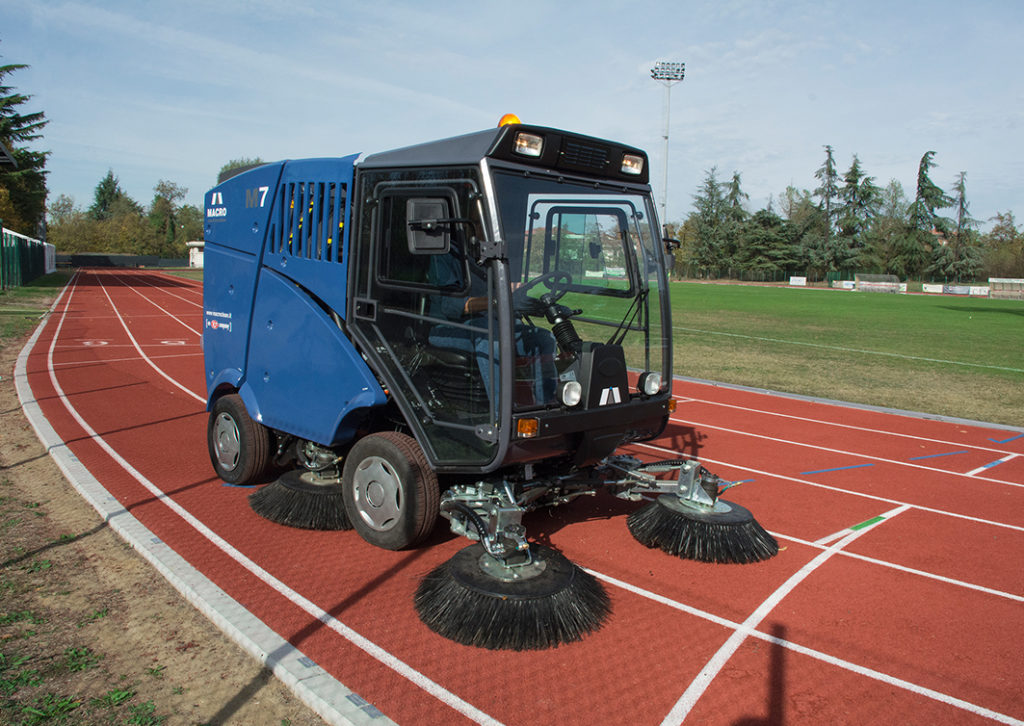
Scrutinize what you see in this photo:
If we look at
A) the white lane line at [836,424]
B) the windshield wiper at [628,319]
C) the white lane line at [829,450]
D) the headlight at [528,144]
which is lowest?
the white lane line at [829,450]

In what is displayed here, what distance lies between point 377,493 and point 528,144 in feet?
8.55

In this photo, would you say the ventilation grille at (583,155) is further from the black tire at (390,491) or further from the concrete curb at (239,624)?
the concrete curb at (239,624)

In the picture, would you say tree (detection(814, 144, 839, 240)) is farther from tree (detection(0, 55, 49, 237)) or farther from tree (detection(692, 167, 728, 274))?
tree (detection(0, 55, 49, 237))

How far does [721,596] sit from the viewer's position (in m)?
4.67

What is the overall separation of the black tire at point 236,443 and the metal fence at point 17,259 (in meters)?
32.1

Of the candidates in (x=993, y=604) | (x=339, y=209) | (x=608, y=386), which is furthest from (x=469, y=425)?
(x=993, y=604)

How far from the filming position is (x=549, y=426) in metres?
4.39

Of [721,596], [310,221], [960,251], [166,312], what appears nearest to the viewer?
[721,596]

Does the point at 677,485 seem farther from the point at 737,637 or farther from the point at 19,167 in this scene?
the point at 19,167

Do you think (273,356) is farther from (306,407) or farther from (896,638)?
(896,638)

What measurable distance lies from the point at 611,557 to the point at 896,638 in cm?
187

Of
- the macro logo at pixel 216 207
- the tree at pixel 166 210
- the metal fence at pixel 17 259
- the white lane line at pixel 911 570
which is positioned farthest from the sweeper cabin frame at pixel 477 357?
the tree at pixel 166 210

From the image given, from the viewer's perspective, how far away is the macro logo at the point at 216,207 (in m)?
6.68

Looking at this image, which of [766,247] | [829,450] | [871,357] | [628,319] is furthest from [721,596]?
[766,247]
